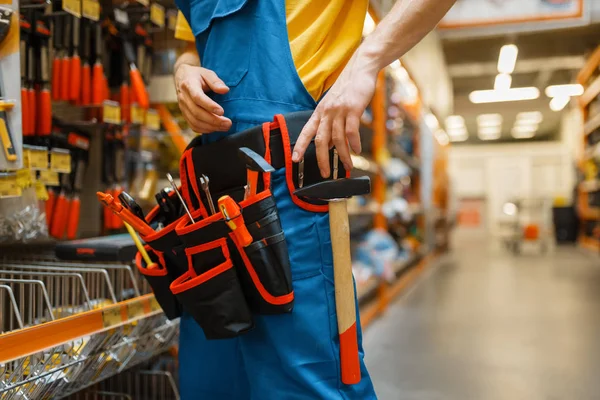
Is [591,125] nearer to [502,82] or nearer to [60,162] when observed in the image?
[502,82]

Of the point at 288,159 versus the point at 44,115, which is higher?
the point at 44,115

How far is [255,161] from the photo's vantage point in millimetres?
900

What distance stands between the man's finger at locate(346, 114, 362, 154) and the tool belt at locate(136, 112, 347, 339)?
9 cm

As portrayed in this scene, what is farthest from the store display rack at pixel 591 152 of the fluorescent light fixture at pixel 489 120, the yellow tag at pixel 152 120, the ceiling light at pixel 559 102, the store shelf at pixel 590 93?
the yellow tag at pixel 152 120

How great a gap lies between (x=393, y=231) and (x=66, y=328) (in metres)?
5.49

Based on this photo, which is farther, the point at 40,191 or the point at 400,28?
the point at 40,191

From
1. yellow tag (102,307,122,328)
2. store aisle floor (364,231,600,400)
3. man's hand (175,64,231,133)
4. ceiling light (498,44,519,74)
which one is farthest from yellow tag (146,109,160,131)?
ceiling light (498,44,519,74)

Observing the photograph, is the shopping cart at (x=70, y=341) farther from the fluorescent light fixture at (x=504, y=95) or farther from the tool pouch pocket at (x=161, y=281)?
the fluorescent light fixture at (x=504, y=95)

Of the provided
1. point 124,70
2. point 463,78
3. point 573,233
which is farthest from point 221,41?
point 463,78

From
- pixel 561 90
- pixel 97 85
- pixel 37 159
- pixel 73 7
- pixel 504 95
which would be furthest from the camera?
pixel 504 95

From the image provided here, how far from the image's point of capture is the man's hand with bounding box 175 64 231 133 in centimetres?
Answer: 100

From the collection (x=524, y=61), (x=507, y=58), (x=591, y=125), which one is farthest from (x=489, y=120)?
(x=591, y=125)

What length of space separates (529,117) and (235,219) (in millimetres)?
20767

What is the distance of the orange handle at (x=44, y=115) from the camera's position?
5.46ft
